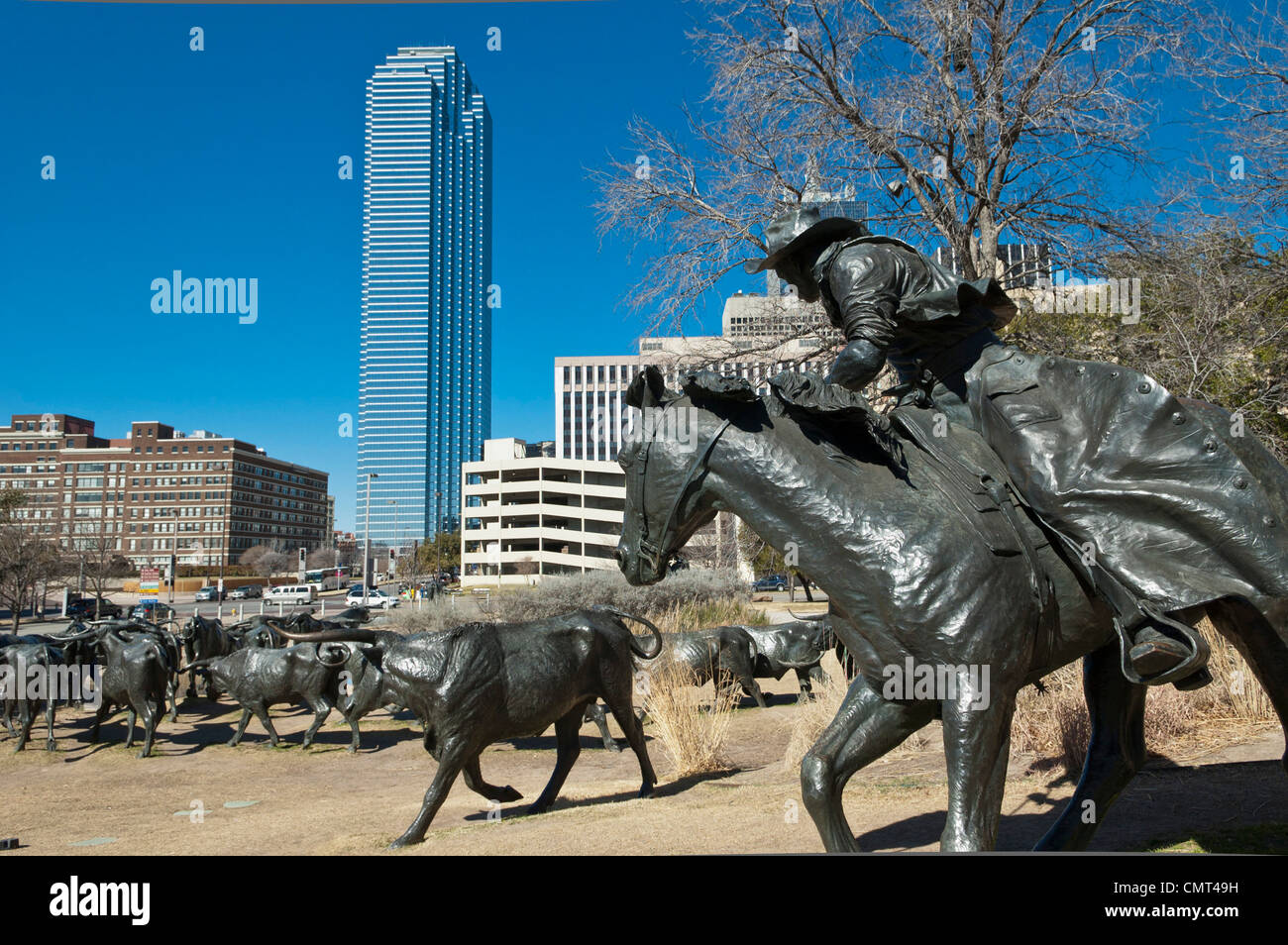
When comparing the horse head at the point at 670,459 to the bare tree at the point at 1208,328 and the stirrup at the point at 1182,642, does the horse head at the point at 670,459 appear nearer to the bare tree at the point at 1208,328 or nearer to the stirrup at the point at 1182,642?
the stirrup at the point at 1182,642

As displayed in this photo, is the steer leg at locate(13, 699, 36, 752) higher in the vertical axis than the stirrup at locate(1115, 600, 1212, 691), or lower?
lower

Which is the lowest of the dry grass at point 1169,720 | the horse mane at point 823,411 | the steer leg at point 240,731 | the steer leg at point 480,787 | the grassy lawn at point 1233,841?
the steer leg at point 240,731

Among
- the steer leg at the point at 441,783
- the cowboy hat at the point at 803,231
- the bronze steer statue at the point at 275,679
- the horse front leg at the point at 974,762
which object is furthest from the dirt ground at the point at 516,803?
the cowboy hat at the point at 803,231

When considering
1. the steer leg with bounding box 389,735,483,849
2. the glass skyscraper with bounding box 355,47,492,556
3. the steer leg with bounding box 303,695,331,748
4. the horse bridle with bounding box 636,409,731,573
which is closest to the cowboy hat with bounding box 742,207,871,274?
the horse bridle with bounding box 636,409,731,573

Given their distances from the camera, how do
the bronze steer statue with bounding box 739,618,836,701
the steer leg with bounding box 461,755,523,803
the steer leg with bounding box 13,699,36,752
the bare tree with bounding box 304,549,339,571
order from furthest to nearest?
the bare tree with bounding box 304,549,339,571 < the bronze steer statue with bounding box 739,618,836,701 < the steer leg with bounding box 13,699,36,752 < the steer leg with bounding box 461,755,523,803

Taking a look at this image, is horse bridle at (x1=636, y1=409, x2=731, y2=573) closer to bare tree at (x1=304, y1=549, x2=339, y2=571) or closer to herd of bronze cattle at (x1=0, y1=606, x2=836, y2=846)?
herd of bronze cattle at (x1=0, y1=606, x2=836, y2=846)

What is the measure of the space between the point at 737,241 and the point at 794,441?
34.5ft

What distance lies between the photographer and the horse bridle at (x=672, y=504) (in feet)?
10.2

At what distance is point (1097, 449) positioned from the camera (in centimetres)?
287

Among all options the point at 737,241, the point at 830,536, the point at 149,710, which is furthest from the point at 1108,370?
the point at 149,710

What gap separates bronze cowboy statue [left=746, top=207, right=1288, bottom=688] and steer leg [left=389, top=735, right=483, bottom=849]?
15.5 feet

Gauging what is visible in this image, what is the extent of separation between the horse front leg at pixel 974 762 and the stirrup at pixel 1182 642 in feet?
1.38

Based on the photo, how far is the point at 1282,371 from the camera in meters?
12.2

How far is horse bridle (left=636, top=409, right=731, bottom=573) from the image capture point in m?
3.10
